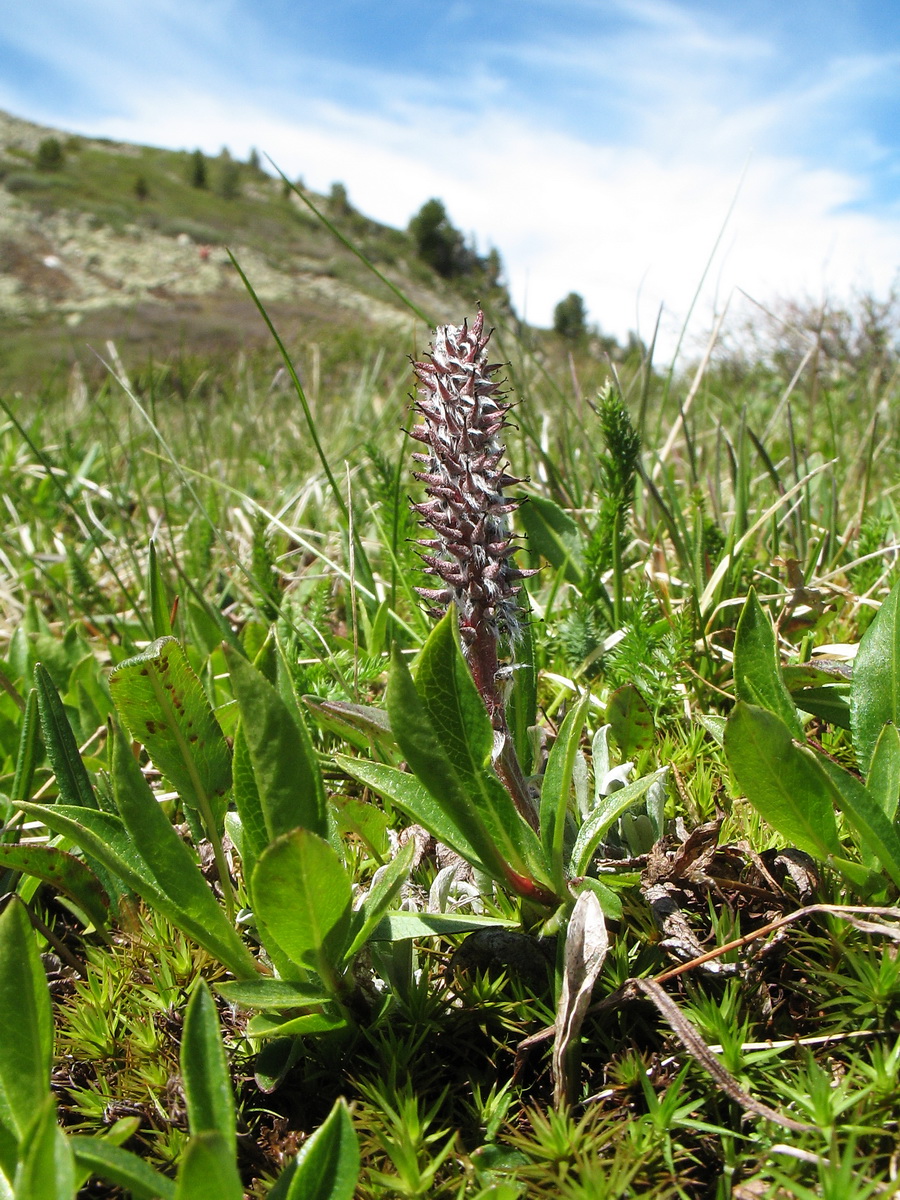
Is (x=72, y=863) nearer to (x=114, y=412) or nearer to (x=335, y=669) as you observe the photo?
(x=335, y=669)

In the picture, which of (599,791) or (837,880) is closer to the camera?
(837,880)

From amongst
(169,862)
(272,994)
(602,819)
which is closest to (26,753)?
(169,862)

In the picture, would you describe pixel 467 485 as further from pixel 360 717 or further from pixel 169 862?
pixel 169 862

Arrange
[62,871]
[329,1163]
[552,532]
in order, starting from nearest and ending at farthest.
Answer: [329,1163] < [62,871] < [552,532]

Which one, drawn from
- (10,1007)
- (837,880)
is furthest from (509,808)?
(10,1007)

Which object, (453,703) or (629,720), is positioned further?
(629,720)

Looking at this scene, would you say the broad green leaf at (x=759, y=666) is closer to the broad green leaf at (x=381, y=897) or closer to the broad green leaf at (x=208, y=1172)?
the broad green leaf at (x=381, y=897)
